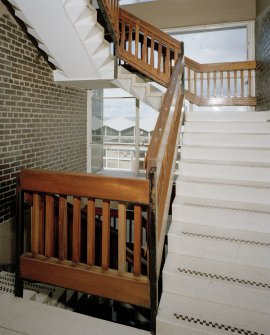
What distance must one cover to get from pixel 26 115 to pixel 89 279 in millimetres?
2808

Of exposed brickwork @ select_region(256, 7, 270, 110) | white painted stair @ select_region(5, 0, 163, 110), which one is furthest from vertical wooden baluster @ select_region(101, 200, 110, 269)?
exposed brickwork @ select_region(256, 7, 270, 110)

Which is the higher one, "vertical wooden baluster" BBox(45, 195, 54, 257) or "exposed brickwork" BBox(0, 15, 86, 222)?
"exposed brickwork" BBox(0, 15, 86, 222)

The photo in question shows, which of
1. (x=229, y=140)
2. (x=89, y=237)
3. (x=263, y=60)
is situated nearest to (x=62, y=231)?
(x=89, y=237)

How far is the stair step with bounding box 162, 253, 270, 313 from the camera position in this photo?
5.78 ft

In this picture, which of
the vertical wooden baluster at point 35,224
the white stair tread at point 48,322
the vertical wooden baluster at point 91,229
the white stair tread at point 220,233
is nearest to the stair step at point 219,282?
the white stair tread at point 220,233

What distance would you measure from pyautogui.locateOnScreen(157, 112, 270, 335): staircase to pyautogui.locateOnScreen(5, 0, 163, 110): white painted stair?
1607 millimetres

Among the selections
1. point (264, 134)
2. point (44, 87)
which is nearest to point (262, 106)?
point (264, 134)

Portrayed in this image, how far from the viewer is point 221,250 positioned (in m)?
2.09

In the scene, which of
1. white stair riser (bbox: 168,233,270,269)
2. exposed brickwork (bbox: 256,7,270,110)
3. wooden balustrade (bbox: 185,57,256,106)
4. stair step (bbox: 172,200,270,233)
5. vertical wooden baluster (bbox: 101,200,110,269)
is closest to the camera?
vertical wooden baluster (bbox: 101,200,110,269)

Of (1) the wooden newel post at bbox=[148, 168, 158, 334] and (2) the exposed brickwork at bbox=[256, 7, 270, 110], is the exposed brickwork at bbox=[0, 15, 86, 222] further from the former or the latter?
(2) the exposed brickwork at bbox=[256, 7, 270, 110]

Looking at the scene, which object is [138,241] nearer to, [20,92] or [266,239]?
[266,239]

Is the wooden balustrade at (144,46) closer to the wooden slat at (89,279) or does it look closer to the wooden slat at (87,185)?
the wooden slat at (87,185)

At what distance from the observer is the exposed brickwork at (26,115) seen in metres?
3.42

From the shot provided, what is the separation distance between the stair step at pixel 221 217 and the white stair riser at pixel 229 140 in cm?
101
